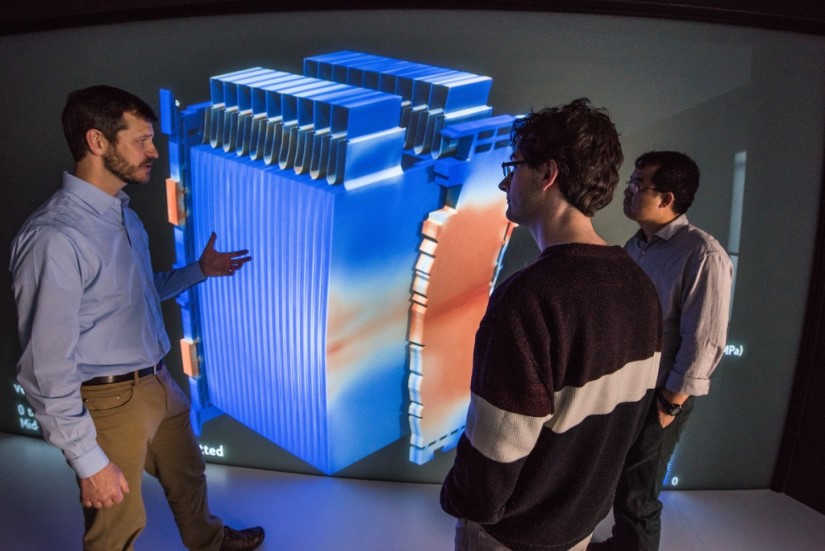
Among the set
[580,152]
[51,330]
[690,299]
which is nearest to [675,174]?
[690,299]

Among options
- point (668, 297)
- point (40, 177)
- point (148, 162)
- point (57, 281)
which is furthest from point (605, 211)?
point (40, 177)

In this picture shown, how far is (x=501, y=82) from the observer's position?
80.2 inches

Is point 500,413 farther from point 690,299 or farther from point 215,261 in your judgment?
point 215,261

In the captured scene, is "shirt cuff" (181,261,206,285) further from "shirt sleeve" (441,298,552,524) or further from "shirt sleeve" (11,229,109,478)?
"shirt sleeve" (441,298,552,524)

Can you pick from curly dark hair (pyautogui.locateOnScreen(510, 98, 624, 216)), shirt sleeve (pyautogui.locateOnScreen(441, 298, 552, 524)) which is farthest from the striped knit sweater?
curly dark hair (pyautogui.locateOnScreen(510, 98, 624, 216))

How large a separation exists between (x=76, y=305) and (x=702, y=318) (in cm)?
170

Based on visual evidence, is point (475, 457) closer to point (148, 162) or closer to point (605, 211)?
point (148, 162)

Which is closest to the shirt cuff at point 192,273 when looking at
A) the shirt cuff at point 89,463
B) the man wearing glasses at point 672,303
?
the shirt cuff at point 89,463

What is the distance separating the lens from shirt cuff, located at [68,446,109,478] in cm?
→ 144

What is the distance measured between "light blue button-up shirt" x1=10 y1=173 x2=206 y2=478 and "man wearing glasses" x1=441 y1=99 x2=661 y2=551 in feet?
3.08

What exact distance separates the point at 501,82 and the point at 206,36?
104 centimetres

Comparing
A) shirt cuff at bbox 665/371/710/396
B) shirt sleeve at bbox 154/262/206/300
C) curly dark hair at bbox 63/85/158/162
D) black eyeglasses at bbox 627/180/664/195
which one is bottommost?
shirt cuff at bbox 665/371/710/396

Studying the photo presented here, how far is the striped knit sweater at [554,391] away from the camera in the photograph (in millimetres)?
1017

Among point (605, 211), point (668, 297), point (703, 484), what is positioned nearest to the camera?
point (668, 297)
